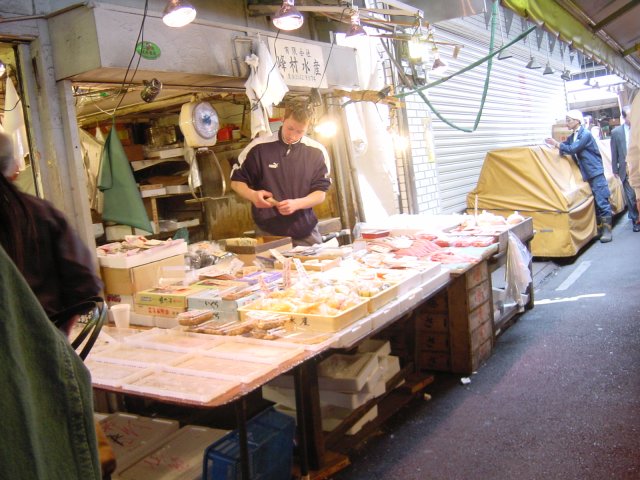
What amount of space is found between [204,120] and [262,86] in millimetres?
685

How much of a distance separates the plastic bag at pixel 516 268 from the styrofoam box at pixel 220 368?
14.3ft

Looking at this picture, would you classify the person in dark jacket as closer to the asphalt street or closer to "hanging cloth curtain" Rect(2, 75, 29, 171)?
the asphalt street

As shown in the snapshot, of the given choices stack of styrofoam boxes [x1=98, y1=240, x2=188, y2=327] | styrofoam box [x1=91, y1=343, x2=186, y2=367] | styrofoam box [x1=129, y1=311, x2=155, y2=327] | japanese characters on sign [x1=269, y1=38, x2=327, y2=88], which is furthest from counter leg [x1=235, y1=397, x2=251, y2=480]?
japanese characters on sign [x1=269, y1=38, x2=327, y2=88]

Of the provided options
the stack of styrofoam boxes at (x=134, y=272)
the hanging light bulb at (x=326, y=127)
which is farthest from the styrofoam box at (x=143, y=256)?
the hanging light bulb at (x=326, y=127)

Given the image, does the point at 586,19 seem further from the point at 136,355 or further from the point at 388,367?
the point at 136,355

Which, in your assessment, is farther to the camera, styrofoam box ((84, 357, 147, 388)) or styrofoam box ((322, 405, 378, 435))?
styrofoam box ((322, 405, 378, 435))

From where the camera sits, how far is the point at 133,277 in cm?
463

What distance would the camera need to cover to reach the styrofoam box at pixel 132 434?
358 cm

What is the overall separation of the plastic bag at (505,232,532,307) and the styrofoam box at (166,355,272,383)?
172 inches

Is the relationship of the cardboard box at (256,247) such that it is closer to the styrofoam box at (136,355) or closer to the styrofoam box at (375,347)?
the styrofoam box at (375,347)

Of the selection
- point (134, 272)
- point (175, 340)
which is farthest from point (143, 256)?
point (175, 340)

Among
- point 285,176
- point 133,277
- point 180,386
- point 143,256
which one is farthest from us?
point 285,176

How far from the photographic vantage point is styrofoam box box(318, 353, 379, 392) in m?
4.41

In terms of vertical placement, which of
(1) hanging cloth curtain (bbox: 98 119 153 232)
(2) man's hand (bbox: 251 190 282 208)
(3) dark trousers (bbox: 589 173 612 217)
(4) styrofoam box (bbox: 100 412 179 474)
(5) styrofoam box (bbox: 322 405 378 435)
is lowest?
(5) styrofoam box (bbox: 322 405 378 435)
